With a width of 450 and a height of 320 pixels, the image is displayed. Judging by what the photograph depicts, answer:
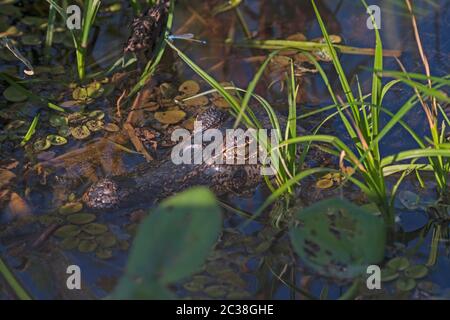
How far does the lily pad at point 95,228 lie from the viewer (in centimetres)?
237

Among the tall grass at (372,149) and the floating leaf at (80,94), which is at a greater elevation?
the floating leaf at (80,94)

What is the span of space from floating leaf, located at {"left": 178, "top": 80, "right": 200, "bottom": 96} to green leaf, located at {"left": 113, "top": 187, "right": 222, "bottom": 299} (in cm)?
131

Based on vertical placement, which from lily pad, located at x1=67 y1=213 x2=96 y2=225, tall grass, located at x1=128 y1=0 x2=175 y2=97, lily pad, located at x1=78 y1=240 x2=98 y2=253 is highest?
tall grass, located at x1=128 y1=0 x2=175 y2=97

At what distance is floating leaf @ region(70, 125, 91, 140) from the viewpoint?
2.77 metres

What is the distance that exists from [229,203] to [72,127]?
70 centimetres

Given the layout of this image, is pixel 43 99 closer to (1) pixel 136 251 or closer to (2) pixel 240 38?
(2) pixel 240 38

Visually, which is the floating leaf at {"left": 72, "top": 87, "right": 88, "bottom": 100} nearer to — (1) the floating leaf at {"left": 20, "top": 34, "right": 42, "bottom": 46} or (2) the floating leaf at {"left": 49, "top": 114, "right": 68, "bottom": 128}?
(2) the floating leaf at {"left": 49, "top": 114, "right": 68, "bottom": 128}

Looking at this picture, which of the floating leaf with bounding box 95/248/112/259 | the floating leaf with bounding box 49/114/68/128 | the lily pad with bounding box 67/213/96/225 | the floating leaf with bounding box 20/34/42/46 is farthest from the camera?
the floating leaf with bounding box 20/34/42/46

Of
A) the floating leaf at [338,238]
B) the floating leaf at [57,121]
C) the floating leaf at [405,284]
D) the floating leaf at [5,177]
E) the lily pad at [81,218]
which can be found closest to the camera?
the floating leaf at [338,238]

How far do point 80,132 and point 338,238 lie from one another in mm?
1145

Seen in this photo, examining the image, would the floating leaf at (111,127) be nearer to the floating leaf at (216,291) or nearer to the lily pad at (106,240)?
the lily pad at (106,240)

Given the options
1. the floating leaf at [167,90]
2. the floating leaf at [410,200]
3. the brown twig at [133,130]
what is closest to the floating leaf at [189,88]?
the floating leaf at [167,90]

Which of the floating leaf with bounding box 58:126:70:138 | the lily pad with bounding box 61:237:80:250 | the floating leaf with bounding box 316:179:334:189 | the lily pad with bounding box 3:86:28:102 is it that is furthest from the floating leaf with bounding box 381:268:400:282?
the lily pad with bounding box 3:86:28:102

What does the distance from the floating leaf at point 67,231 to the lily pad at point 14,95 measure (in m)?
0.74
